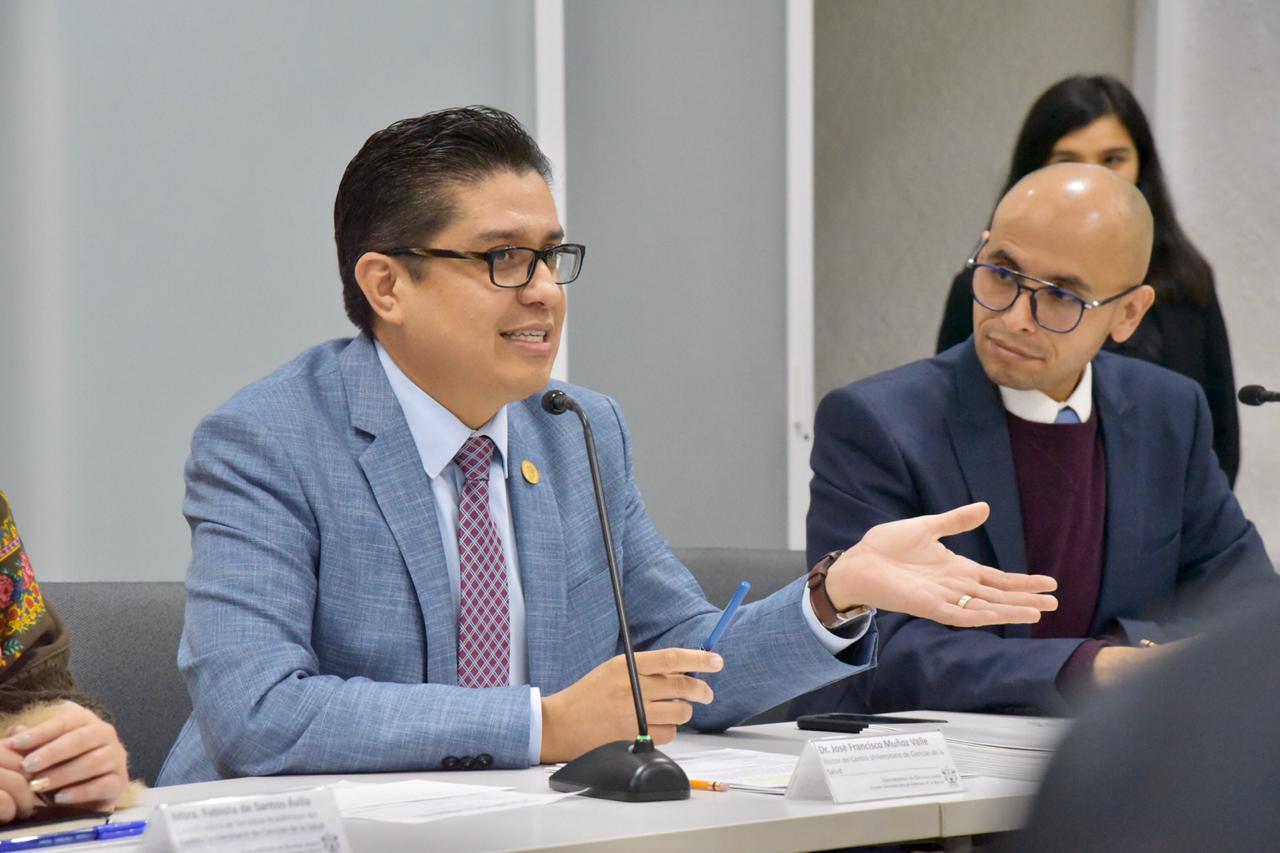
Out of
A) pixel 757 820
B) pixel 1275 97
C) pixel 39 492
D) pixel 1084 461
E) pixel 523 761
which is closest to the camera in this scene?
pixel 757 820

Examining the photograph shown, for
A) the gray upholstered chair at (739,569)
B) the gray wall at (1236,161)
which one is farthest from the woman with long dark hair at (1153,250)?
the gray wall at (1236,161)

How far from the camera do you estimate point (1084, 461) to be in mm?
2350

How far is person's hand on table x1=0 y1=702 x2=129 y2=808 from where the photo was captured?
140 cm

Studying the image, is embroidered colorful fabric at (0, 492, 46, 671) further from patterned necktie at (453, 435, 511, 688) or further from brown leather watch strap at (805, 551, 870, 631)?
brown leather watch strap at (805, 551, 870, 631)

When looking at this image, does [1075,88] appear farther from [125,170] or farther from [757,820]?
[757,820]

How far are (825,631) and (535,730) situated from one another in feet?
1.37

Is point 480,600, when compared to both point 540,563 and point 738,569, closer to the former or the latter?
point 540,563

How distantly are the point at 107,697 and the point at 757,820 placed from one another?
3.69 ft

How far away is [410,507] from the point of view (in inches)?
76.0

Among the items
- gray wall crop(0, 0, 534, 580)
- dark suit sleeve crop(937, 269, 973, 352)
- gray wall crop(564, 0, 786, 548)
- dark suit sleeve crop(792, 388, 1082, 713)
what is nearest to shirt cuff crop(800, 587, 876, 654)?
dark suit sleeve crop(792, 388, 1082, 713)

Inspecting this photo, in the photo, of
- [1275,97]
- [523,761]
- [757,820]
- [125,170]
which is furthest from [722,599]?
Result: [1275,97]

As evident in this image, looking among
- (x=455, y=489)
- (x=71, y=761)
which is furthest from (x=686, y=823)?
(x=455, y=489)

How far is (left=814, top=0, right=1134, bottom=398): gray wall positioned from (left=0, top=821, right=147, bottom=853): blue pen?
461 centimetres

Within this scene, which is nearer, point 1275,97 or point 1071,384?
point 1071,384
